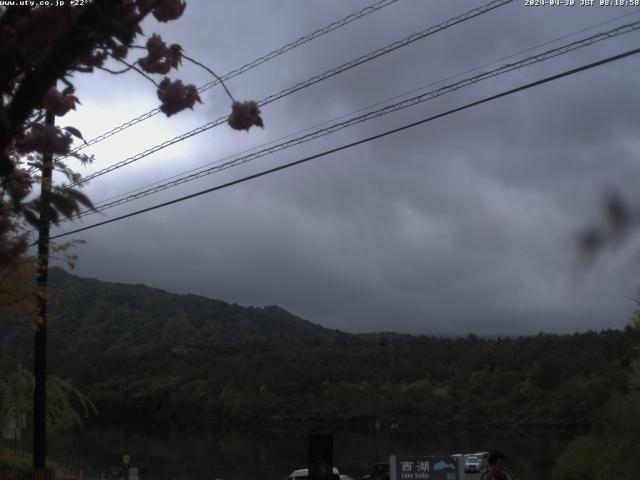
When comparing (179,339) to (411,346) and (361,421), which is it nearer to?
(411,346)

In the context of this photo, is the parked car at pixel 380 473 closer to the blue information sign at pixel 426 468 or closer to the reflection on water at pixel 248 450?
the reflection on water at pixel 248 450

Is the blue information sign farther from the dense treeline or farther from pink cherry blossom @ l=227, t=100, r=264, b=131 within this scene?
the dense treeline

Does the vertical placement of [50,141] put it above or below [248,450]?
above

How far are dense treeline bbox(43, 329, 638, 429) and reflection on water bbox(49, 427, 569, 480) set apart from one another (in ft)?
23.9

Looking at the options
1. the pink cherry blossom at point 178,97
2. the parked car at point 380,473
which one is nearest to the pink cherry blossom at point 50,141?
the pink cherry blossom at point 178,97

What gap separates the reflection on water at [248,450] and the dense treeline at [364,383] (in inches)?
287

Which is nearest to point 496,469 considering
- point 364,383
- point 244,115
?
point 244,115

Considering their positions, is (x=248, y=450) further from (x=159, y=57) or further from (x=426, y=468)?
(x=159, y=57)

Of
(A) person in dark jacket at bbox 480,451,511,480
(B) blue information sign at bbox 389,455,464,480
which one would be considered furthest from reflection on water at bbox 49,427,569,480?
(A) person in dark jacket at bbox 480,451,511,480

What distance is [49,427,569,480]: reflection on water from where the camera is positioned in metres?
56.0

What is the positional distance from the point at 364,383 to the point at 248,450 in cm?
3849

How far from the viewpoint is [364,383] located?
114m

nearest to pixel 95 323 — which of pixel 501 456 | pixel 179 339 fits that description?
pixel 179 339

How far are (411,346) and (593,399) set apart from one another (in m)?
55.0
